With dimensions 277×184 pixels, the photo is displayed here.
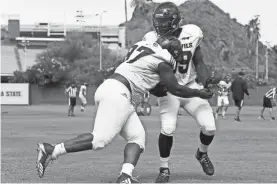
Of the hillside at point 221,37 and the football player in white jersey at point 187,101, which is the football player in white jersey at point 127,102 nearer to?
the football player in white jersey at point 187,101

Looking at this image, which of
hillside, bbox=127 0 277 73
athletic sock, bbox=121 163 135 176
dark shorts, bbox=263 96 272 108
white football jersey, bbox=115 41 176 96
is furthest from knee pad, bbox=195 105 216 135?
hillside, bbox=127 0 277 73

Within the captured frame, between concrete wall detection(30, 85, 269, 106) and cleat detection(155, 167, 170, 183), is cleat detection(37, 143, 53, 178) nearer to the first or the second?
cleat detection(155, 167, 170, 183)

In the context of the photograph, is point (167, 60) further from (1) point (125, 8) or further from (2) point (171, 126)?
(1) point (125, 8)

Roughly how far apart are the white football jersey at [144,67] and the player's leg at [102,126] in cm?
21

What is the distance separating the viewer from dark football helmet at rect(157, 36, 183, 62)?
768cm

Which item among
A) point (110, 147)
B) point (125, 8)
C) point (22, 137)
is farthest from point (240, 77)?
point (125, 8)

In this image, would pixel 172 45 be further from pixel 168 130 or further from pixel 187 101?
pixel 168 130

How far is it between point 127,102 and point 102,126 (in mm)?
366

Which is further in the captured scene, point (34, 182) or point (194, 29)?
point (194, 29)

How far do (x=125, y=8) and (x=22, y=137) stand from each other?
204 ft

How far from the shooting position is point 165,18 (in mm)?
7957

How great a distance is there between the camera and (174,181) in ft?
26.2

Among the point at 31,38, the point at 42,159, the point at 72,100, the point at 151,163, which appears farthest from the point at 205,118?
the point at 31,38

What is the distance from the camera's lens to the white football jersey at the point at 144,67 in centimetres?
723
